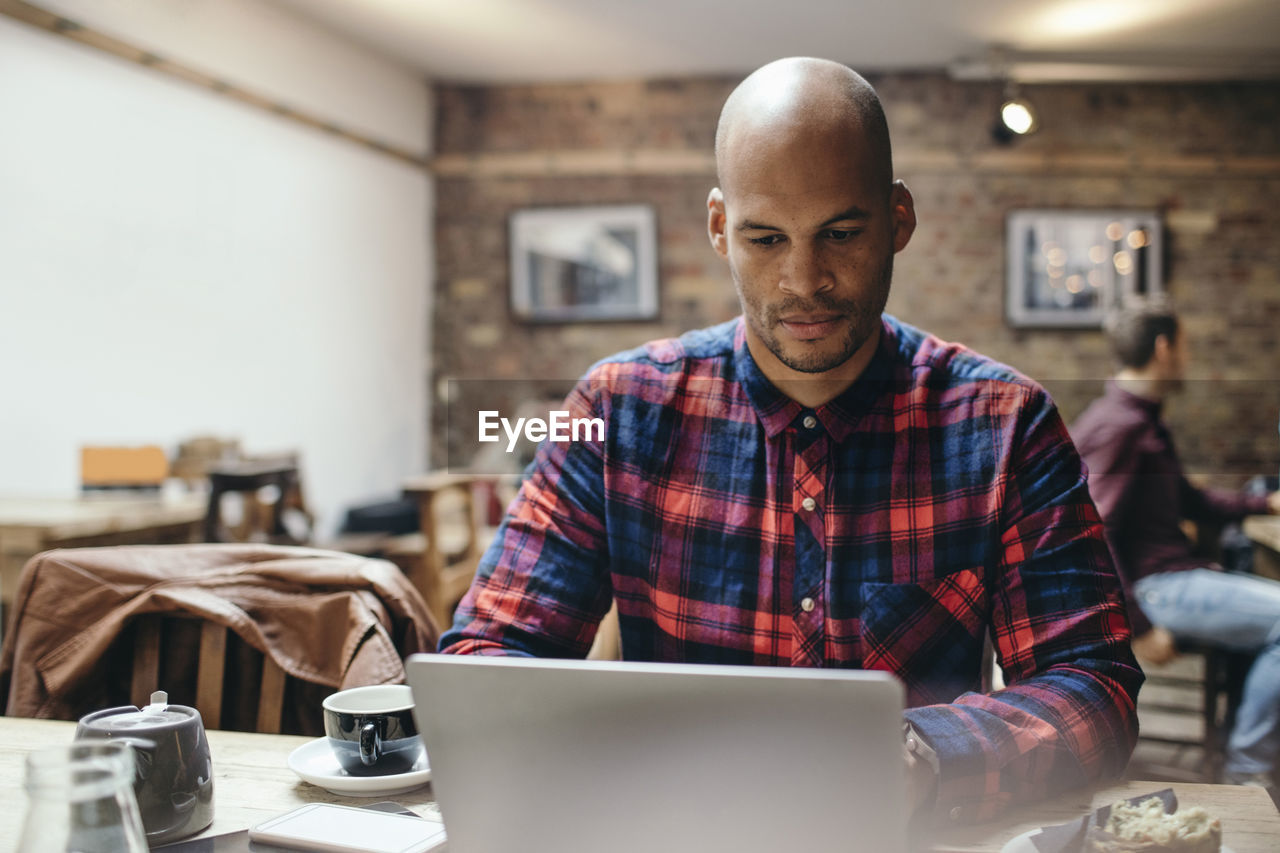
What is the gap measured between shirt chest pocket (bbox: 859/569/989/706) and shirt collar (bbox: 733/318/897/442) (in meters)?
0.20

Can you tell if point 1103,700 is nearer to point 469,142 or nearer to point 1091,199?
point 1091,199

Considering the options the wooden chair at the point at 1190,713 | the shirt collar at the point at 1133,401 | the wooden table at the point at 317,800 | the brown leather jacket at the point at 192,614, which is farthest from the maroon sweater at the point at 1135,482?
the brown leather jacket at the point at 192,614

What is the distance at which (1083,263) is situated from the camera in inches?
212

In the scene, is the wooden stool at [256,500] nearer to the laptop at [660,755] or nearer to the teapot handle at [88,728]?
the teapot handle at [88,728]

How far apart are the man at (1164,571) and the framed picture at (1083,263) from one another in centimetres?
255

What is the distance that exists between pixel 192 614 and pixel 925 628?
0.89 m

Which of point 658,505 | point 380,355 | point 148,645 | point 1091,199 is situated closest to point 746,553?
point 658,505

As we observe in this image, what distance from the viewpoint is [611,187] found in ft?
18.7

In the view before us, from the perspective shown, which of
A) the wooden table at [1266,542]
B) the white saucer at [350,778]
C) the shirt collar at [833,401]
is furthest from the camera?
the wooden table at [1266,542]

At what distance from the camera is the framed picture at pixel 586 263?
568cm

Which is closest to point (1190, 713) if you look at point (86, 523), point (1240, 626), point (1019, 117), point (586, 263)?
point (1240, 626)

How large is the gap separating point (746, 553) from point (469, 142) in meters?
5.17
